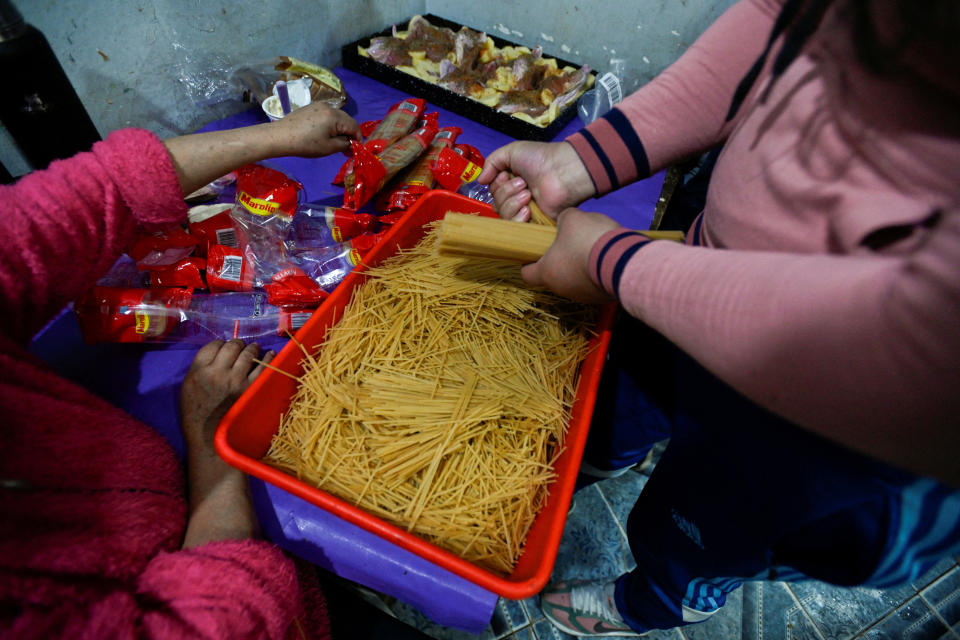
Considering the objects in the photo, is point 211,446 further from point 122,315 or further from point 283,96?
point 283,96

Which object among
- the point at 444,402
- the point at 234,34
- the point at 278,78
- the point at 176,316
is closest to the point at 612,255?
the point at 444,402

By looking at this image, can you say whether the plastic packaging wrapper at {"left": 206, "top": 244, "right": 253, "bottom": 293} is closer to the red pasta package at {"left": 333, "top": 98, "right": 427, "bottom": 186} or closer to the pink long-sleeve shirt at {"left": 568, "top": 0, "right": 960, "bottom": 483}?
the red pasta package at {"left": 333, "top": 98, "right": 427, "bottom": 186}

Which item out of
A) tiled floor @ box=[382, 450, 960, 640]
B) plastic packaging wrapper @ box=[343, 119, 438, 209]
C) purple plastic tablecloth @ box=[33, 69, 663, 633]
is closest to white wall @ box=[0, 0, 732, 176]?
purple plastic tablecloth @ box=[33, 69, 663, 633]

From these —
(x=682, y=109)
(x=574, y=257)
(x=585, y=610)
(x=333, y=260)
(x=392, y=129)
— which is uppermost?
(x=682, y=109)

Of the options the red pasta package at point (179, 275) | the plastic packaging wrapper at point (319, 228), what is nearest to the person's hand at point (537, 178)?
the plastic packaging wrapper at point (319, 228)

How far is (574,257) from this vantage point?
70cm

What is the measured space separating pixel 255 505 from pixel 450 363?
437mm

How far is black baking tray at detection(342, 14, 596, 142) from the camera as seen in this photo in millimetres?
1662

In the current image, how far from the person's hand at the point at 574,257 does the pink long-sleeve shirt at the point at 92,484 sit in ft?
2.03

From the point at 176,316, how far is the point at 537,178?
85 cm

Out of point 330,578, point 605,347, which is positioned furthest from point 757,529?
point 330,578

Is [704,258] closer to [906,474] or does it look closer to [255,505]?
[906,474]

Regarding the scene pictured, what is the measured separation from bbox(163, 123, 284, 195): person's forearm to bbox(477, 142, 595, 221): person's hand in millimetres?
495

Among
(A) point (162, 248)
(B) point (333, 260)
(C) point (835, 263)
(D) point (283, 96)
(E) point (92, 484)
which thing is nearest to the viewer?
(C) point (835, 263)
